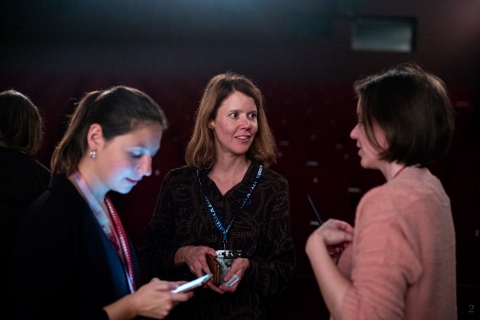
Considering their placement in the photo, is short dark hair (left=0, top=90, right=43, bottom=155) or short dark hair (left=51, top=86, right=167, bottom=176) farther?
short dark hair (left=0, top=90, right=43, bottom=155)

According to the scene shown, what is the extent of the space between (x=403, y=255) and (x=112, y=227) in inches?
30.9

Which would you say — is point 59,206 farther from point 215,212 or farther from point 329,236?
point 215,212

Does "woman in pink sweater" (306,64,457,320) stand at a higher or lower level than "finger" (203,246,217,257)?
higher

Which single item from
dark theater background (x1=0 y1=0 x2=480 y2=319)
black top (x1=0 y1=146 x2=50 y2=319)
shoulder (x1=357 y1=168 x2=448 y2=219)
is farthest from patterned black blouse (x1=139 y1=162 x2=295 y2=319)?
dark theater background (x1=0 y1=0 x2=480 y2=319)

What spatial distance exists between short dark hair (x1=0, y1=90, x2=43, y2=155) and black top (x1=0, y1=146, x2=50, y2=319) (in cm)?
4

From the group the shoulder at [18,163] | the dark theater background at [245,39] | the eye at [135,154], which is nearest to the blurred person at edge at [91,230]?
the eye at [135,154]

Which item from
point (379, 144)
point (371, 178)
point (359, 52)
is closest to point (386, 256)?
point (379, 144)

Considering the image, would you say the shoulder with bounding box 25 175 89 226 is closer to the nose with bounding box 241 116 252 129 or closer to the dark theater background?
the nose with bounding box 241 116 252 129

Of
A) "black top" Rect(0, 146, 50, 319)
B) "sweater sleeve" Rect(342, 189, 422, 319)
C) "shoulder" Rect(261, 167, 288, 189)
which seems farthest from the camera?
"shoulder" Rect(261, 167, 288, 189)

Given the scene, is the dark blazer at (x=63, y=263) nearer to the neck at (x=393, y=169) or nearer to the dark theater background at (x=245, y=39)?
the neck at (x=393, y=169)

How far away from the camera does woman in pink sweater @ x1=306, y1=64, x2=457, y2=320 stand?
3.96 feet

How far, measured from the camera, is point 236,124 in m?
2.28

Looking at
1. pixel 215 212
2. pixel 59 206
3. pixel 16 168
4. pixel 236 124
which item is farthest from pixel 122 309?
pixel 236 124

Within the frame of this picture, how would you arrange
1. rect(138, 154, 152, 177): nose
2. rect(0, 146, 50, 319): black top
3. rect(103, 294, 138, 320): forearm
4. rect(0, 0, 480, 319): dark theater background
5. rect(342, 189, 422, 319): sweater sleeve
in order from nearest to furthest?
rect(342, 189, 422, 319): sweater sleeve
rect(103, 294, 138, 320): forearm
rect(138, 154, 152, 177): nose
rect(0, 146, 50, 319): black top
rect(0, 0, 480, 319): dark theater background
